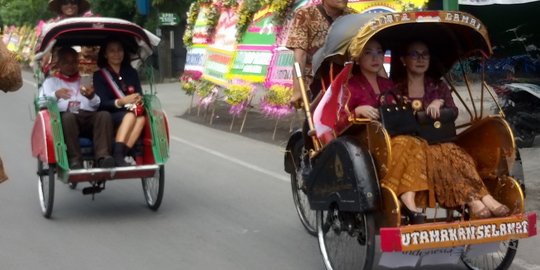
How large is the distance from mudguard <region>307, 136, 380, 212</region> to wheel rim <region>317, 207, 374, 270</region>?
0.11 metres

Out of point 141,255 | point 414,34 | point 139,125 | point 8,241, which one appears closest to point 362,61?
point 414,34

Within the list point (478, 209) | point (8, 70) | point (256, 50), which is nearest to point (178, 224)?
point (8, 70)

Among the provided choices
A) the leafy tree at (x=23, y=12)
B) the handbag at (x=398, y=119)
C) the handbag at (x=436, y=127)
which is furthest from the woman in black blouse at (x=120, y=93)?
the leafy tree at (x=23, y=12)

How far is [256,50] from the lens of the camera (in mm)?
14547

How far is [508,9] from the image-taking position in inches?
532

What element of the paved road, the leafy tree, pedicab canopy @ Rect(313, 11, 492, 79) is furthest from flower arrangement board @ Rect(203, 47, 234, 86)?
the leafy tree

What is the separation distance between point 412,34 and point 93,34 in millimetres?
3914

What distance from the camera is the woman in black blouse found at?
329 inches

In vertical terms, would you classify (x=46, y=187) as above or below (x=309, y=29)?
below

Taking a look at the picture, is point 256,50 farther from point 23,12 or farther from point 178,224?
point 23,12

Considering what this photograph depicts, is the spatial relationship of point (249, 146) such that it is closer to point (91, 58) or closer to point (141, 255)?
point (91, 58)

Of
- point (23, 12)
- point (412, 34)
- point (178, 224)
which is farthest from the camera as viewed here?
point (23, 12)

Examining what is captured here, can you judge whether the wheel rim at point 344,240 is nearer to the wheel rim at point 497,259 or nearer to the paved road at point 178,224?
the paved road at point 178,224

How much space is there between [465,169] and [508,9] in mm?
8521
